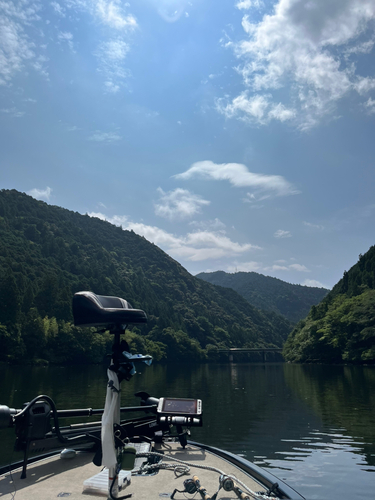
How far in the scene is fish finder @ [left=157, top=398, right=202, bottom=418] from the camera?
28.5 ft

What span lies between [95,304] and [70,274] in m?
172

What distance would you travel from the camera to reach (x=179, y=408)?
352 inches

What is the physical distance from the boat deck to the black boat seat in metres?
2.66

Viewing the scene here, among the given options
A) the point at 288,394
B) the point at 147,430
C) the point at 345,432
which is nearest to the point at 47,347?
the point at 288,394

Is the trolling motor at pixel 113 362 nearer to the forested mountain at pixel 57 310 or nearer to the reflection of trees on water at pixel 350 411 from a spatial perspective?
the reflection of trees on water at pixel 350 411

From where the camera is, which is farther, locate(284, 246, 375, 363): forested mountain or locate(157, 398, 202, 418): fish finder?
locate(284, 246, 375, 363): forested mountain

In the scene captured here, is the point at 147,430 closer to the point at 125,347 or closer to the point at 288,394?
the point at 125,347

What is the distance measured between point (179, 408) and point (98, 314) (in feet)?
16.8

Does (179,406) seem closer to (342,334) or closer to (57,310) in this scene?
(342,334)

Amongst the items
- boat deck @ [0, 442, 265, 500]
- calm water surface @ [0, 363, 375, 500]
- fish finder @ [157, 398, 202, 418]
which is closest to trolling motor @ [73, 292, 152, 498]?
boat deck @ [0, 442, 265, 500]

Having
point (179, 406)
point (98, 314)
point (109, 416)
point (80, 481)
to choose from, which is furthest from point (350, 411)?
point (98, 314)

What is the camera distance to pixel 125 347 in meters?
4.96

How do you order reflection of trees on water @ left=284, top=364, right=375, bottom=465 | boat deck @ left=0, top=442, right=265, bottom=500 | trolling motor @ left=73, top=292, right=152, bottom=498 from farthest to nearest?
reflection of trees on water @ left=284, top=364, right=375, bottom=465 < boat deck @ left=0, top=442, right=265, bottom=500 < trolling motor @ left=73, top=292, right=152, bottom=498

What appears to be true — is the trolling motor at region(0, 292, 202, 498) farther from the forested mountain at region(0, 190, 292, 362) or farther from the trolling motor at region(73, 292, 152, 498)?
the forested mountain at region(0, 190, 292, 362)
